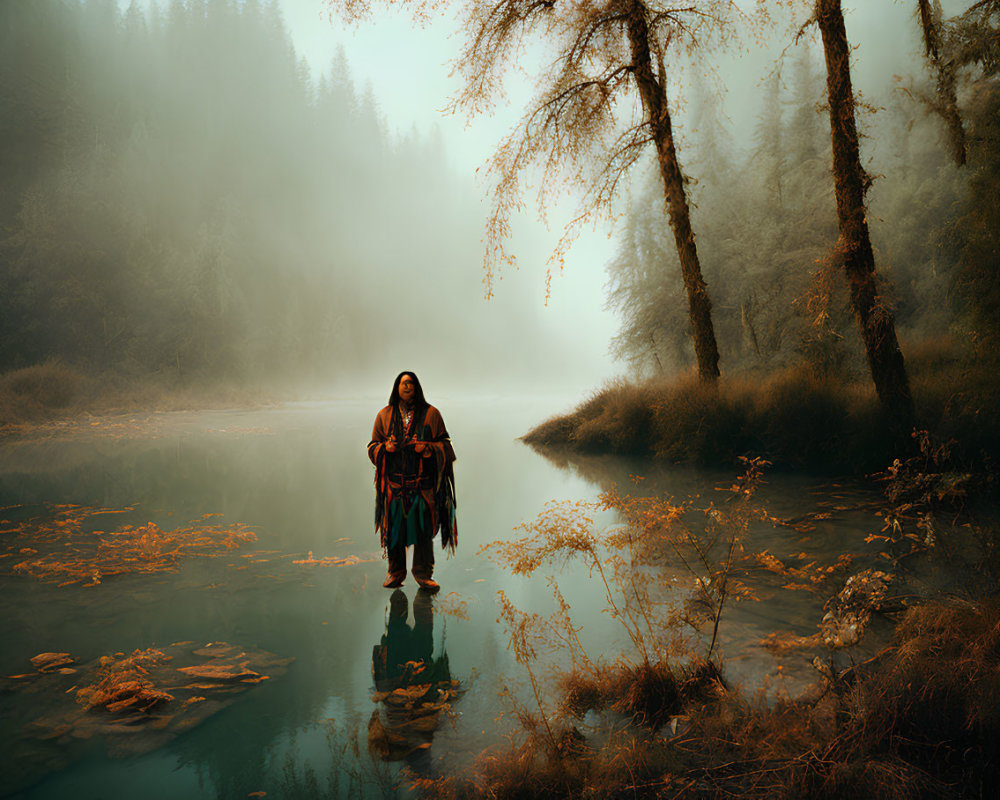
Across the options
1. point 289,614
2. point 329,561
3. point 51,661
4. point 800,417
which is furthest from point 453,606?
point 800,417

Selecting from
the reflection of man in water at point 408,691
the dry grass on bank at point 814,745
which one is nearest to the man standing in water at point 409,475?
the reflection of man in water at point 408,691

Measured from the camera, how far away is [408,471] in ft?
16.9

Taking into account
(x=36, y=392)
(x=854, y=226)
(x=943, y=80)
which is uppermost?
(x=36, y=392)

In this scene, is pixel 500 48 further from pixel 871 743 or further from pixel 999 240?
pixel 871 743

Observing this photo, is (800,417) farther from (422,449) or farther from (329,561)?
(329,561)

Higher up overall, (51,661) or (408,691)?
(51,661)

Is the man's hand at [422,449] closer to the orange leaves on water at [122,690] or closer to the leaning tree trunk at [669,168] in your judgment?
the orange leaves on water at [122,690]

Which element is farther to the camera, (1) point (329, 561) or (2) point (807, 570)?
(1) point (329, 561)

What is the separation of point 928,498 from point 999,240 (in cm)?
268

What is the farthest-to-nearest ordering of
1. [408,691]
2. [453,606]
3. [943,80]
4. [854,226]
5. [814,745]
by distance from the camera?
[943,80] → [854,226] → [453,606] → [408,691] → [814,745]

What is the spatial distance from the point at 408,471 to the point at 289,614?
5.20 ft

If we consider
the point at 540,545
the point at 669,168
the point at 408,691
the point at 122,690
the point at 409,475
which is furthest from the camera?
the point at 669,168

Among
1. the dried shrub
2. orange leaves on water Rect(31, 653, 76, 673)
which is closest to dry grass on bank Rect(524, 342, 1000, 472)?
orange leaves on water Rect(31, 653, 76, 673)

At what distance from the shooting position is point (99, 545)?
6.24 meters
